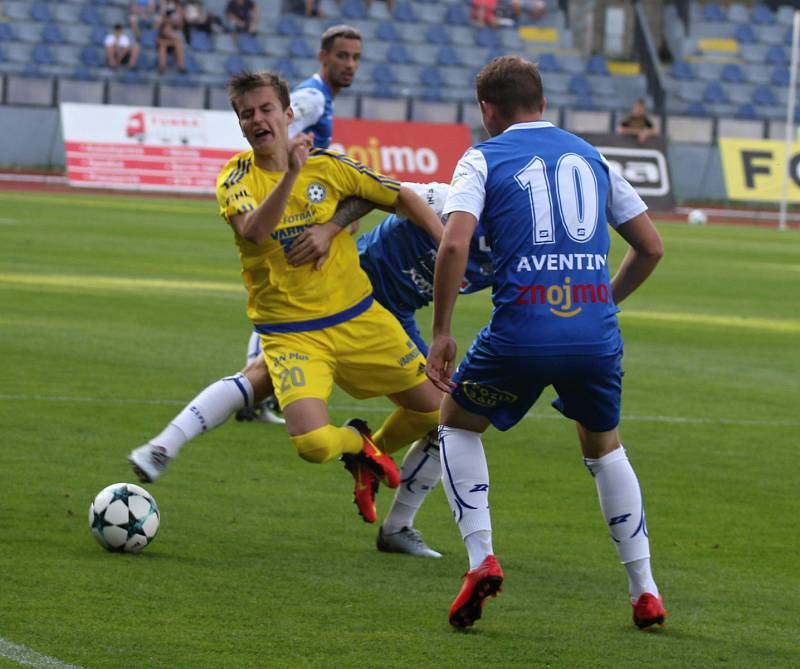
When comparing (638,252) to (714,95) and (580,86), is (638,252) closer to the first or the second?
(580,86)

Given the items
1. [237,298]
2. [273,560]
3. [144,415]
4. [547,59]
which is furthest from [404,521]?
[547,59]

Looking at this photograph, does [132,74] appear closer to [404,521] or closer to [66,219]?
[66,219]

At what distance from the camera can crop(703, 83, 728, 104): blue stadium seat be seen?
136ft

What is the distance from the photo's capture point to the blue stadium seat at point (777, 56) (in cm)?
4316

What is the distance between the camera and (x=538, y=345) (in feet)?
17.3

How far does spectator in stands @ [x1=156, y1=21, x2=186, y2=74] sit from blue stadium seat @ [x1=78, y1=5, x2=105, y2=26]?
75.6 inches

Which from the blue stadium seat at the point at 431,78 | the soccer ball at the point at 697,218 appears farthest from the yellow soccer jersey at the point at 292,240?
the blue stadium seat at the point at 431,78

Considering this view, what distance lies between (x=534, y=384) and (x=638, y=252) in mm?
671

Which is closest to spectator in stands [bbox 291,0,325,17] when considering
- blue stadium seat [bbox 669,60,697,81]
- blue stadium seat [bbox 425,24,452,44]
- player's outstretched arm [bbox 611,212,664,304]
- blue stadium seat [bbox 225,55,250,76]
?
blue stadium seat [bbox 425,24,452,44]

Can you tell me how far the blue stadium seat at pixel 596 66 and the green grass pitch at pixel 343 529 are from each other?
27644 millimetres

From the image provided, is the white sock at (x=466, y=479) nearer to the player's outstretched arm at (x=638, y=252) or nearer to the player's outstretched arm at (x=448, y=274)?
the player's outstretched arm at (x=448, y=274)

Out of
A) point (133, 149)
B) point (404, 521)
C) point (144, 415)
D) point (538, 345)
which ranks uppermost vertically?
point (538, 345)

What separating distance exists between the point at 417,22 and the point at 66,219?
18.6 meters

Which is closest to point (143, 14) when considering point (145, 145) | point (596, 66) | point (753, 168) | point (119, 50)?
point (119, 50)
